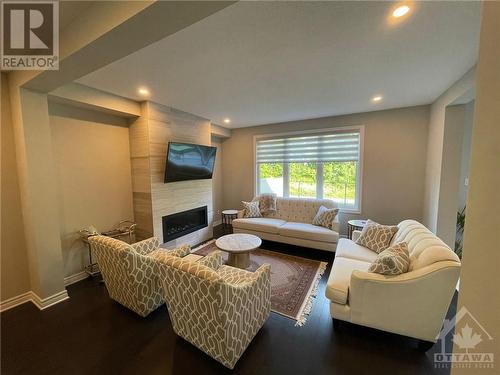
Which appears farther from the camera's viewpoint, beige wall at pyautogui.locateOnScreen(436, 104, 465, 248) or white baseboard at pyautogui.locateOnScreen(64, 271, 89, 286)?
beige wall at pyautogui.locateOnScreen(436, 104, 465, 248)

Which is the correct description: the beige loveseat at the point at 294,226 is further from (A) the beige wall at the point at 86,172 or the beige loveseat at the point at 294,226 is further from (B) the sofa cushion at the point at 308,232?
(A) the beige wall at the point at 86,172

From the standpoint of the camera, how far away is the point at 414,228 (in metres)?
2.34

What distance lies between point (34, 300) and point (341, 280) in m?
3.51

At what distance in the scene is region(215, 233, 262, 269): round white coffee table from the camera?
9.26 feet

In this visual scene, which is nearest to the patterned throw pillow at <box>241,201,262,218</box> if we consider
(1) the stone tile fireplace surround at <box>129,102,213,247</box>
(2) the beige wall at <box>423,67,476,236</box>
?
(1) the stone tile fireplace surround at <box>129,102,213,247</box>

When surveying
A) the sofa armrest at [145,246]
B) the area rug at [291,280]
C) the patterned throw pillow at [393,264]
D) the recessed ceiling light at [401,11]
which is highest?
the recessed ceiling light at [401,11]

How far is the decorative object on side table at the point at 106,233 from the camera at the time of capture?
9.35ft

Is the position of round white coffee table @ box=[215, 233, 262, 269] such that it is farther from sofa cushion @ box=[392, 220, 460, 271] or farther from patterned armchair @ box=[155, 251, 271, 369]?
sofa cushion @ box=[392, 220, 460, 271]

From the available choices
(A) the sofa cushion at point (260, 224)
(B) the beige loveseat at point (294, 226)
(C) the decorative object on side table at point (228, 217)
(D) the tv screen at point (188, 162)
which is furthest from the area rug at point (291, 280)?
(D) the tv screen at point (188, 162)

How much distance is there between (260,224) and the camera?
160 inches

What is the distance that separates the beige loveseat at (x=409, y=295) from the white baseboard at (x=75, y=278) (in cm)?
334

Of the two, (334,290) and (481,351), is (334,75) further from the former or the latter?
(481,351)

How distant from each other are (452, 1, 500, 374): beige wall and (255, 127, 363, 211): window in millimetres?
3791

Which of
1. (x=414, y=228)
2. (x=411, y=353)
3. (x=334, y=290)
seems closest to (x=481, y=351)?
(x=334, y=290)
